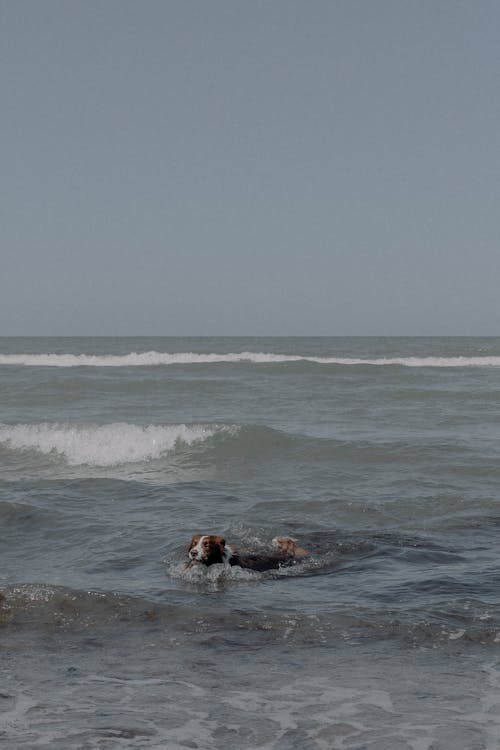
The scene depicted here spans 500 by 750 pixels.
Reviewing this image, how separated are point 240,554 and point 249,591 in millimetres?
940

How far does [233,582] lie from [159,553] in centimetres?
129

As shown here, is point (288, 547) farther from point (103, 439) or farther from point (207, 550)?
point (103, 439)

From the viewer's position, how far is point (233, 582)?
7535 millimetres

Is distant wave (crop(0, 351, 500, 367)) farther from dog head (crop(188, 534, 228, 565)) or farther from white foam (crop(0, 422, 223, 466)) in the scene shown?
dog head (crop(188, 534, 228, 565))

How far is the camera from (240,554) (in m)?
8.15

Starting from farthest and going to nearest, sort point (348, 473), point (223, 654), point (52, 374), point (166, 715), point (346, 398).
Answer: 1. point (52, 374)
2. point (346, 398)
3. point (348, 473)
4. point (223, 654)
5. point (166, 715)

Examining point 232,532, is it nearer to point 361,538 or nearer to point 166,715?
point 361,538

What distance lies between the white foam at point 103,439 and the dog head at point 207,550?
7959 mm

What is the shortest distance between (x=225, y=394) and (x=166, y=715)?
2264cm

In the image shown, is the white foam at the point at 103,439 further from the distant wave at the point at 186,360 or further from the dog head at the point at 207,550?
the distant wave at the point at 186,360

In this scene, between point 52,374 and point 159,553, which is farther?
point 52,374

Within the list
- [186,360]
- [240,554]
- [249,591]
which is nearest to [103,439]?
[240,554]

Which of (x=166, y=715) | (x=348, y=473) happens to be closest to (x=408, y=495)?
(x=348, y=473)

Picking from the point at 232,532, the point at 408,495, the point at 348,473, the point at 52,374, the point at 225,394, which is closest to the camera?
the point at 232,532
